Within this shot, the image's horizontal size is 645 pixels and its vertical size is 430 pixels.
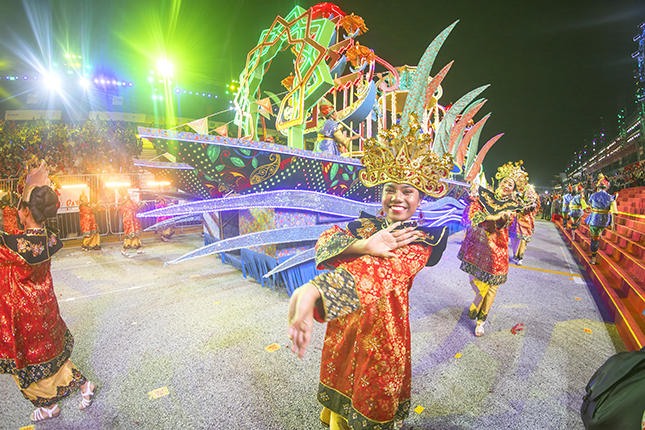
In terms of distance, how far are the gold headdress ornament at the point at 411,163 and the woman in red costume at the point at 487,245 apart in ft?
→ 7.00

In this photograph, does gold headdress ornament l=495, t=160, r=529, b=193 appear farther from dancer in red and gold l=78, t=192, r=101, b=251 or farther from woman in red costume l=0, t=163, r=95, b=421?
dancer in red and gold l=78, t=192, r=101, b=251

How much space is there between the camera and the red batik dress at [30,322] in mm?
1899

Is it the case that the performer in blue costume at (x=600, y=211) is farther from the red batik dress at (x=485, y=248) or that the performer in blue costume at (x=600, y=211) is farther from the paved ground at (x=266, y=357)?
the red batik dress at (x=485, y=248)

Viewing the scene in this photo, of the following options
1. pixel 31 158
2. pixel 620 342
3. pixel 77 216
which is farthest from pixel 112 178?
pixel 620 342

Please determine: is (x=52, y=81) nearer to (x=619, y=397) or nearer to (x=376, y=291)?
(x=376, y=291)

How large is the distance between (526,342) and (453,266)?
3169 millimetres

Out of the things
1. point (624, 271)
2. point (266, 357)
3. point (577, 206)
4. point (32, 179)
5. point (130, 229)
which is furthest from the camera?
point (577, 206)

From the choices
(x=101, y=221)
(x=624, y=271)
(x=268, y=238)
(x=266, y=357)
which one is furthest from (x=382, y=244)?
(x=101, y=221)

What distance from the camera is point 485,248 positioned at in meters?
3.27

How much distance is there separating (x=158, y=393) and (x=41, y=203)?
169cm

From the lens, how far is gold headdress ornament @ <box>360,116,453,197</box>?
1469mm

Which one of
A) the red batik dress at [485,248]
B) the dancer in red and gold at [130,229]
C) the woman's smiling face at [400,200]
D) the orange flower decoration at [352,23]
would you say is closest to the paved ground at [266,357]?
the red batik dress at [485,248]

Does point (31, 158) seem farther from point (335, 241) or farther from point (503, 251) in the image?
point (503, 251)

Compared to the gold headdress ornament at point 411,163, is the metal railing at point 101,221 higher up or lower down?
lower down
